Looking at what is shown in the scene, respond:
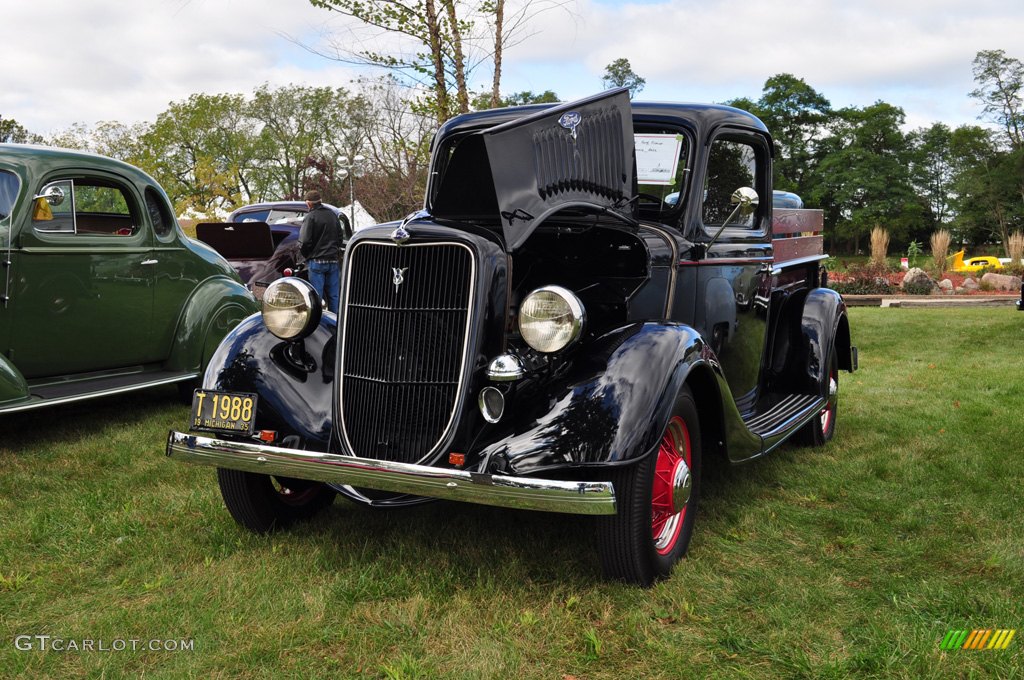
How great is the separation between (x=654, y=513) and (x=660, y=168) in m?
1.81

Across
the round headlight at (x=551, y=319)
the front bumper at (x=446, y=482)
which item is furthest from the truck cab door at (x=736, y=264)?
the front bumper at (x=446, y=482)

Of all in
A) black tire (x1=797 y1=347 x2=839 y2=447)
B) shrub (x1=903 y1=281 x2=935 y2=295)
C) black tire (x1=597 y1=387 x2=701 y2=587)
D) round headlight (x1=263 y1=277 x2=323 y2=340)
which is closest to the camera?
black tire (x1=597 y1=387 x2=701 y2=587)

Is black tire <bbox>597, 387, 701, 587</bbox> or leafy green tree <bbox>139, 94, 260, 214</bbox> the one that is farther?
leafy green tree <bbox>139, 94, 260, 214</bbox>

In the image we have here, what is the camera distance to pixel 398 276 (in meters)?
3.21

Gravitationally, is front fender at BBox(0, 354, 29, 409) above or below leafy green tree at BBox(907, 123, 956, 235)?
below

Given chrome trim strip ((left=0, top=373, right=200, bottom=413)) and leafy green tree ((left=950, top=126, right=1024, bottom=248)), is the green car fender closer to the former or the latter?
chrome trim strip ((left=0, top=373, right=200, bottom=413))

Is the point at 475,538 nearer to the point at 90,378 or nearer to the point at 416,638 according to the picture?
the point at 416,638

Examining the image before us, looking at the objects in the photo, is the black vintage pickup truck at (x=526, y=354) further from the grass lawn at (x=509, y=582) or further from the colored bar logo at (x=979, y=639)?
the colored bar logo at (x=979, y=639)

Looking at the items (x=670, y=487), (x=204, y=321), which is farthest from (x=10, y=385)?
(x=670, y=487)

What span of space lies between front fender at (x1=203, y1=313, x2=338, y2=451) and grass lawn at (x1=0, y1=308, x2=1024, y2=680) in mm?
557

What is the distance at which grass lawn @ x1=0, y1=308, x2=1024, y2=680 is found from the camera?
266 centimetres

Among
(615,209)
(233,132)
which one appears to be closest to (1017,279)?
(615,209)

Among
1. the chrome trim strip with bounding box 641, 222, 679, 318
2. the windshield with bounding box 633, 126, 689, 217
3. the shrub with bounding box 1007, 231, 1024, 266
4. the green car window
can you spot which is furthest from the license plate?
the shrub with bounding box 1007, 231, 1024, 266

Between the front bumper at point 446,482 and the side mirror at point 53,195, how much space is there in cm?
354
